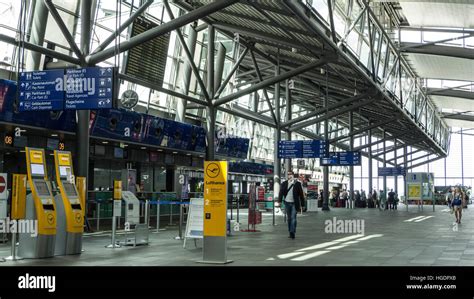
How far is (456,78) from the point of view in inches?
1697

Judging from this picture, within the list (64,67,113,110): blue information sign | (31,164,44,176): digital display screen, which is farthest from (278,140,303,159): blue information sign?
(31,164,44,176): digital display screen

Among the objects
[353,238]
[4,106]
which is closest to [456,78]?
[353,238]

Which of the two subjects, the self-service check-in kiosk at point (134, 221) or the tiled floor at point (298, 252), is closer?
the tiled floor at point (298, 252)

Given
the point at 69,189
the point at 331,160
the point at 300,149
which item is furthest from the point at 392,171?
the point at 69,189

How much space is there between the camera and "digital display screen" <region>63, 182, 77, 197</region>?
11.1 metres

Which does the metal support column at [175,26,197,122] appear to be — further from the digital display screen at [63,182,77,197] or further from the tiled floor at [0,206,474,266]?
the digital display screen at [63,182,77,197]

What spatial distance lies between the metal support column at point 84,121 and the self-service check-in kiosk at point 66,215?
3.81m

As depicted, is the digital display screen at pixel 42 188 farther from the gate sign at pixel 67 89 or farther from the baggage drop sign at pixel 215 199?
the baggage drop sign at pixel 215 199

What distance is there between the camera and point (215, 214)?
9938mm

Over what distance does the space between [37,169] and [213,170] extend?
11.9ft

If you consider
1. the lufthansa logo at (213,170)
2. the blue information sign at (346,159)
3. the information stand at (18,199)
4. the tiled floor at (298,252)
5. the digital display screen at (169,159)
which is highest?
the blue information sign at (346,159)

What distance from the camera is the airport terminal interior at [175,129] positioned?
10.7 m

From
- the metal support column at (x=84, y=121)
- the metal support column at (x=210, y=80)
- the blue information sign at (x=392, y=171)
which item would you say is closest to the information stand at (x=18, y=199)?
the metal support column at (x=84, y=121)

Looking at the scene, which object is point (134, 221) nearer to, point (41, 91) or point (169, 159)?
point (41, 91)
